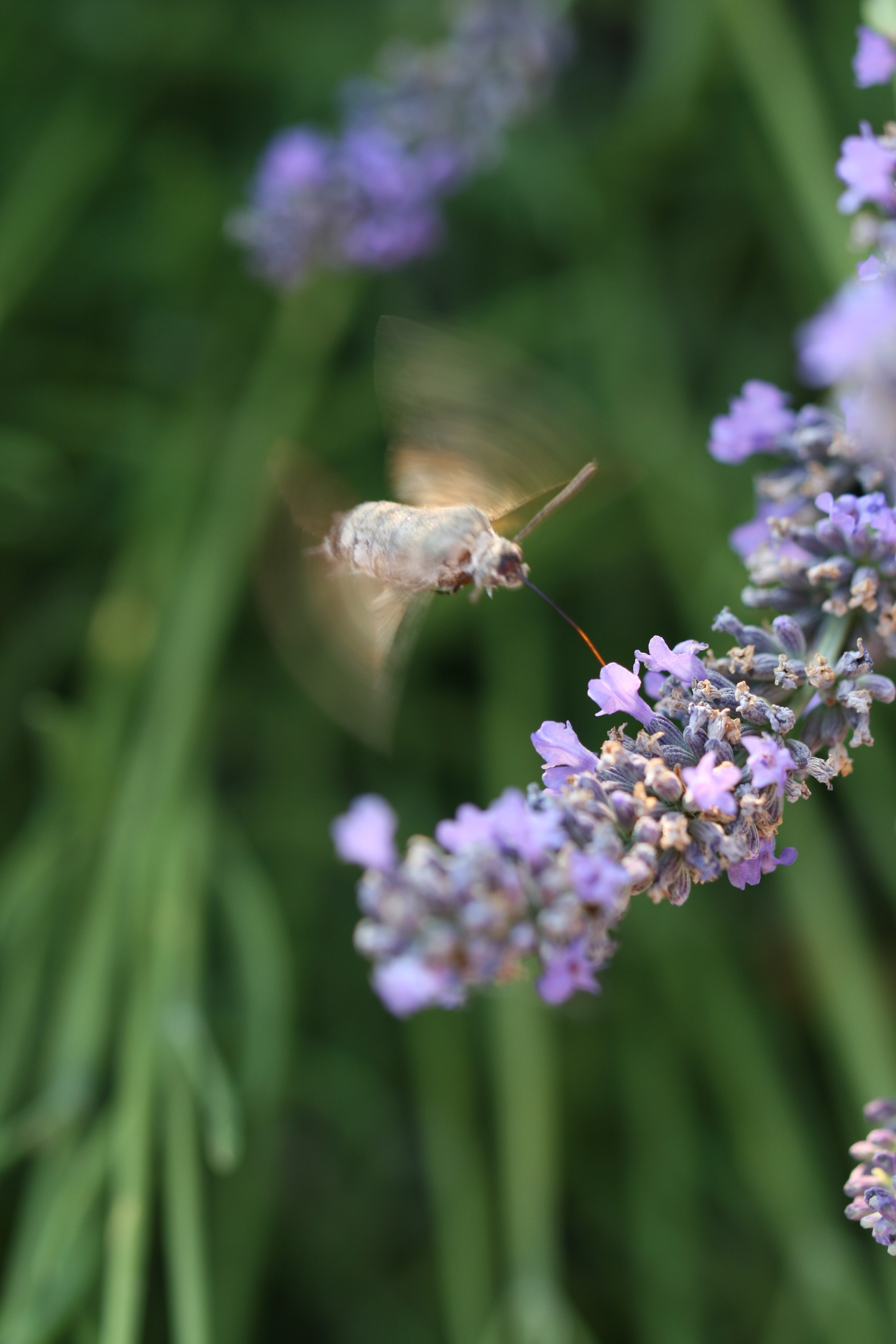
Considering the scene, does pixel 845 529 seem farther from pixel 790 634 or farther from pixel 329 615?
pixel 329 615

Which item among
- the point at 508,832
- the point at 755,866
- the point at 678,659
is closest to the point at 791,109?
the point at 678,659

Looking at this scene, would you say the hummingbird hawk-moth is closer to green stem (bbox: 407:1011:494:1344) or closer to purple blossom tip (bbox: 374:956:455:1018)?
purple blossom tip (bbox: 374:956:455:1018)

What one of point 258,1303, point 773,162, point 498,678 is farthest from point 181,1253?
point 773,162

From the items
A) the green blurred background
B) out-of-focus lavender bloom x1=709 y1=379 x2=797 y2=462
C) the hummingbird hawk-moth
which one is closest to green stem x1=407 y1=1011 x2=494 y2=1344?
the green blurred background

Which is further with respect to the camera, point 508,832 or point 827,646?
point 827,646

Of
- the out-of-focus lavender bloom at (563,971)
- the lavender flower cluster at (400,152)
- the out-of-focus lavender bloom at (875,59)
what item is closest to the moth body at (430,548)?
the out-of-focus lavender bloom at (563,971)

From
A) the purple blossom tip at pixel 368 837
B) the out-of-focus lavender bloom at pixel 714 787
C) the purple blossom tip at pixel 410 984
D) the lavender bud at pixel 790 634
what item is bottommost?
the purple blossom tip at pixel 410 984

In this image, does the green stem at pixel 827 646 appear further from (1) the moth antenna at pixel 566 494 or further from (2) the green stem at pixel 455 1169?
(2) the green stem at pixel 455 1169
